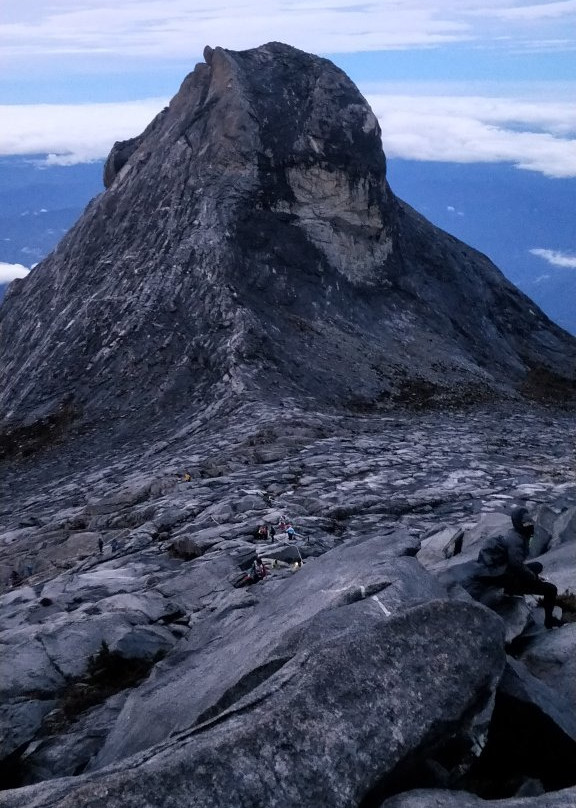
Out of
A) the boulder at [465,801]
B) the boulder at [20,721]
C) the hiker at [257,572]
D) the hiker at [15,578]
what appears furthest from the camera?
the hiker at [15,578]

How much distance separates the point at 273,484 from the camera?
20.2 meters

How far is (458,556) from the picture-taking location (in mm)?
12938

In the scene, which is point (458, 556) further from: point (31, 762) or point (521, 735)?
point (31, 762)

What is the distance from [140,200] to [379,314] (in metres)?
11.4

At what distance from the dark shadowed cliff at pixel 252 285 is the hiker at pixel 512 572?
16.5 m

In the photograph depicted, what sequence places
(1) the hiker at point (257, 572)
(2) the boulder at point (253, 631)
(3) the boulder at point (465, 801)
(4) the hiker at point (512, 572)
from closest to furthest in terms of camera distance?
(3) the boulder at point (465, 801)
(2) the boulder at point (253, 631)
(4) the hiker at point (512, 572)
(1) the hiker at point (257, 572)

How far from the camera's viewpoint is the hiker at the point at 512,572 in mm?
10133

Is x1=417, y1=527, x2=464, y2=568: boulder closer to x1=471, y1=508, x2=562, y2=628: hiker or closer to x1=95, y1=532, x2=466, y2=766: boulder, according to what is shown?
x1=95, y1=532, x2=466, y2=766: boulder

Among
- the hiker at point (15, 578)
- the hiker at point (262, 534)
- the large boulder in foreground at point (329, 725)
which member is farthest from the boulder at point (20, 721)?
the hiker at point (15, 578)

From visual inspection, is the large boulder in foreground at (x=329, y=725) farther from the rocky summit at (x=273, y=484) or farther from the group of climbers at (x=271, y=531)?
the group of climbers at (x=271, y=531)

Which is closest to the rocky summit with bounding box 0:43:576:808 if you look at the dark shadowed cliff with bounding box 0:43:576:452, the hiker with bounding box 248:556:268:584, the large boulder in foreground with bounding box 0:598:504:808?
the large boulder in foreground with bounding box 0:598:504:808

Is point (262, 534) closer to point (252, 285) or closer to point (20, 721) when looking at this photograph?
point (20, 721)

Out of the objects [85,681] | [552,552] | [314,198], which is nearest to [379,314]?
[314,198]

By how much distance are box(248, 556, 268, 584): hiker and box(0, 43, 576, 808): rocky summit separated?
0.34 m
